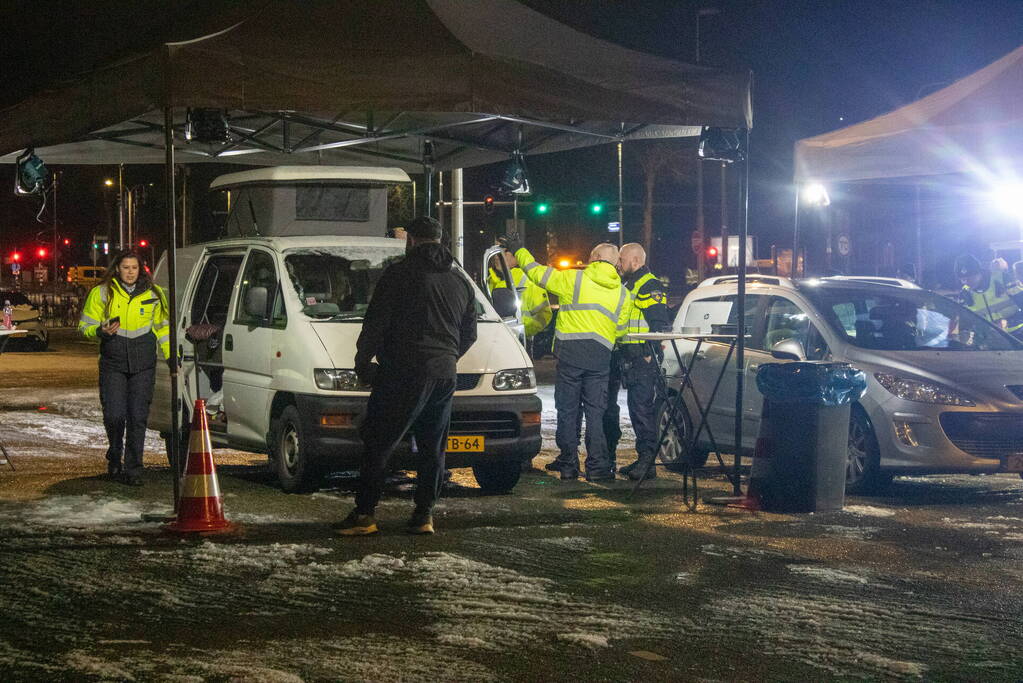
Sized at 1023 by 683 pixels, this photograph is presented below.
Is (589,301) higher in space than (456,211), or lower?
lower

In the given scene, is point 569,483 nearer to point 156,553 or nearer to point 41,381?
point 156,553

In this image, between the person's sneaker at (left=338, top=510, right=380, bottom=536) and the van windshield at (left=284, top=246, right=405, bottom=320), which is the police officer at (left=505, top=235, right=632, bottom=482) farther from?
the person's sneaker at (left=338, top=510, right=380, bottom=536)

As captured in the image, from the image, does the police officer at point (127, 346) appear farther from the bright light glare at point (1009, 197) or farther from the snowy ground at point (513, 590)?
the bright light glare at point (1009, 197)

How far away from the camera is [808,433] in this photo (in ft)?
32.4

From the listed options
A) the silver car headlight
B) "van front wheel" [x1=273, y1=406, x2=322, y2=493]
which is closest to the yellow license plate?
"van front wheel" [x1=273, y1=406, x2=322, y2=493]

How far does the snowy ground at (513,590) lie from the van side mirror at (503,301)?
4.98 feet

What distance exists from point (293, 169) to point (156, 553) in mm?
6651

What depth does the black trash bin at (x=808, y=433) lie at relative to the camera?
9867 millimetres

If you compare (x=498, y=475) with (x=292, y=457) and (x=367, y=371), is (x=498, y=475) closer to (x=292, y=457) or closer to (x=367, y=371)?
(x=292, y=457)

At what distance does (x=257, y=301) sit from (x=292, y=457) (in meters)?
1.18

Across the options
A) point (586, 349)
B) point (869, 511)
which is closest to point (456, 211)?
→ point (586, 349)

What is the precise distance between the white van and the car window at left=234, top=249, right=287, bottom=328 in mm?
11

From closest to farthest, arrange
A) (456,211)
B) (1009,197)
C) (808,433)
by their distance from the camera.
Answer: (808,433) < (1009,197) < (456,211)

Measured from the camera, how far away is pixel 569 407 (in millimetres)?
11758
